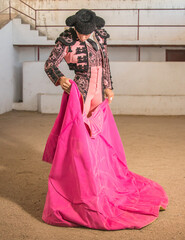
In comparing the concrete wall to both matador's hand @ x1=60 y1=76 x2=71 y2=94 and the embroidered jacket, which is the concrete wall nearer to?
the embroidered jacket

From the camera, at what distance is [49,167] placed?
3.65 metres

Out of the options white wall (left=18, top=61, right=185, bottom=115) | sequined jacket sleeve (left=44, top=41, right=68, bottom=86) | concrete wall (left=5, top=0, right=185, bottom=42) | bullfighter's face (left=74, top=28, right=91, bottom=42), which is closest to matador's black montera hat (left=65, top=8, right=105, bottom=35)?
bullfighter's face (left=74, top=28, right=91, bottom=42)

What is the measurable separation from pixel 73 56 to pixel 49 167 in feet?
4.98

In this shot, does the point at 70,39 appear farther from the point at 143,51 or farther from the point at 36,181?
the point at 143,51

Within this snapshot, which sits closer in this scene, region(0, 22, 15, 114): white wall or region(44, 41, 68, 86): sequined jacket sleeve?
region(44, 41, 68, 86): sequined jacket sleeve

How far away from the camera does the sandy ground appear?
2131 mm

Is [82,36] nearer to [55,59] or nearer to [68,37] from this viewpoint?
[68,37]

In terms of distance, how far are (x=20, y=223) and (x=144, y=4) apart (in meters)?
9.21

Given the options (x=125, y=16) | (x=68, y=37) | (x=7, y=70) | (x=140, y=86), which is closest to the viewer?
(x=68, y=37)

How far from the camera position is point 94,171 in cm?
233

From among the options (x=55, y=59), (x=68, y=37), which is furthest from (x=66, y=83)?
(x=68, y=37)

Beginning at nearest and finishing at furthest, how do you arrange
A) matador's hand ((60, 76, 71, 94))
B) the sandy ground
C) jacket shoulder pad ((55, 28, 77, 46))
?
the sandy ground
matador's hand ((60, 76, 71, 94))
jacket shoulder pad ((55, 28, 77, 46))

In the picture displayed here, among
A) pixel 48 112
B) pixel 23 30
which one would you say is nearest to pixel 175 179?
pixel 48 112

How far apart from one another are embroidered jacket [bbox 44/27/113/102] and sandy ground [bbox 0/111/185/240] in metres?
0.93
